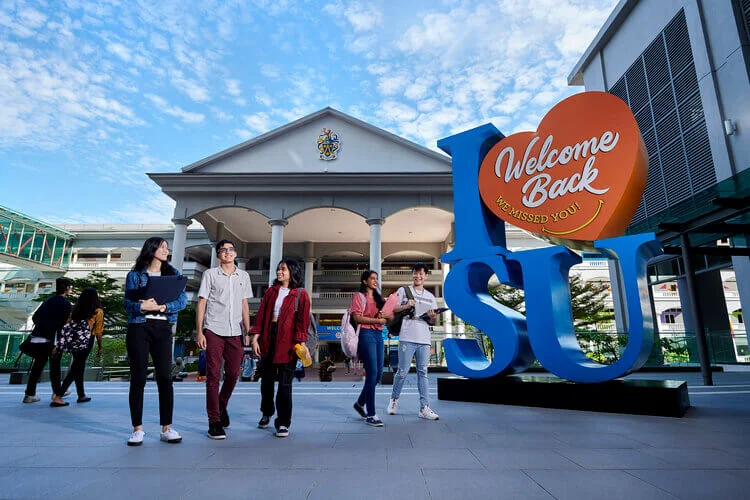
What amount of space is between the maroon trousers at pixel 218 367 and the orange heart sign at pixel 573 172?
4405 mm

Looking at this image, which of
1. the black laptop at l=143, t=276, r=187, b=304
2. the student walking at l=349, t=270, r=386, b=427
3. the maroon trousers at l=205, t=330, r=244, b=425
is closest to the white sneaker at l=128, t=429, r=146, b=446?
the maroon trousers at l=205, t=330, r=244, b=425

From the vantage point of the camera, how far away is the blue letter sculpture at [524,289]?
5.15 m

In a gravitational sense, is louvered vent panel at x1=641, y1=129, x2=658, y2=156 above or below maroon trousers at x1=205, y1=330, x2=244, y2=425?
above

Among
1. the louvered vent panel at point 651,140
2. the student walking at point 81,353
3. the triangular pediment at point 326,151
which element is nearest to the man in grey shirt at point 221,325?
the student walking at point 81,353

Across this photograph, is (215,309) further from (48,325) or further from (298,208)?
(298,208)

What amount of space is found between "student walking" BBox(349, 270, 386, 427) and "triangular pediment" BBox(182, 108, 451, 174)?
52.4 feet

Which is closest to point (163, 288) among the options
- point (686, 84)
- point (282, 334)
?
point (282, 334)

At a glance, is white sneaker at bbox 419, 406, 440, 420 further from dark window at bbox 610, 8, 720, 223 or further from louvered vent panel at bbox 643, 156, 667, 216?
louvered vent panel at bbox 643, 156, 667, 216

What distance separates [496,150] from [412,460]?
5196 mm

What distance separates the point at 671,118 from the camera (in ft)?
44.0

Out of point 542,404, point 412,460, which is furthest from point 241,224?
point 412,460

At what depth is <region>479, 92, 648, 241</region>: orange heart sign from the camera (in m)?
5.43

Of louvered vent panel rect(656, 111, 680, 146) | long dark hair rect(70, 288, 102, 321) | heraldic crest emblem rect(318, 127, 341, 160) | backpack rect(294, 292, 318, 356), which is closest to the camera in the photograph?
backpack rect(294, 292, 318, 356)

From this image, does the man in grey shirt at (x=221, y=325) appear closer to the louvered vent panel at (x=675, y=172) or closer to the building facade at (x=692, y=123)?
the building facade at (x=692, y=123)
